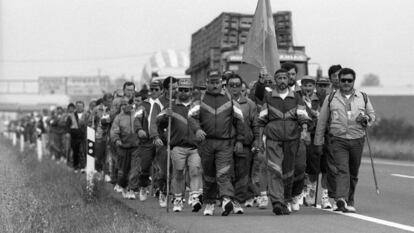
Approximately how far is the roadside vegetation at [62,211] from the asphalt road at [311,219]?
485 mm

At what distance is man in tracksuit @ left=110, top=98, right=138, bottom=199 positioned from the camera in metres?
18.5

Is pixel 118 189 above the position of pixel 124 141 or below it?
below

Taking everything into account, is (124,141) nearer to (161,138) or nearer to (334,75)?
(161,138)

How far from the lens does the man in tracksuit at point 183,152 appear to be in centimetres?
1445

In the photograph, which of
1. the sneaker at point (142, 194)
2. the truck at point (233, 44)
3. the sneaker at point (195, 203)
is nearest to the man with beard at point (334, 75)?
the sneaker at point (195, 203)

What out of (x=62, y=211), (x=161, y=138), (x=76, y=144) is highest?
(x=161, y=138)

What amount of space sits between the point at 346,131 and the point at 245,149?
156cm

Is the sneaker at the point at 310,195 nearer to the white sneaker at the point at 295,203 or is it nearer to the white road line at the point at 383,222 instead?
the white sneaker at the point at 295,203

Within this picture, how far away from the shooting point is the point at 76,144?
87.1ft

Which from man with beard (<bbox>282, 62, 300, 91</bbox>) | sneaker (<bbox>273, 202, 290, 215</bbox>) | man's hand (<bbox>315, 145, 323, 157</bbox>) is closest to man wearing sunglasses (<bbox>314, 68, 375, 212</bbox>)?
man's hand (<bbox>315, 145, 323, 157</bbox>)

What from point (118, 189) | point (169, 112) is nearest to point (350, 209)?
point (169, 112)

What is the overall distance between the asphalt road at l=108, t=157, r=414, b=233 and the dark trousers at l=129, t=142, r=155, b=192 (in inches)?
16.0

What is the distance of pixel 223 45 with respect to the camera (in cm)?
2994

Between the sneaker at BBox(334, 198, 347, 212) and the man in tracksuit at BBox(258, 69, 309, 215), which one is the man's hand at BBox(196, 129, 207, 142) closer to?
the man in tracksuit at BBox(258, 69, 309, 215)
